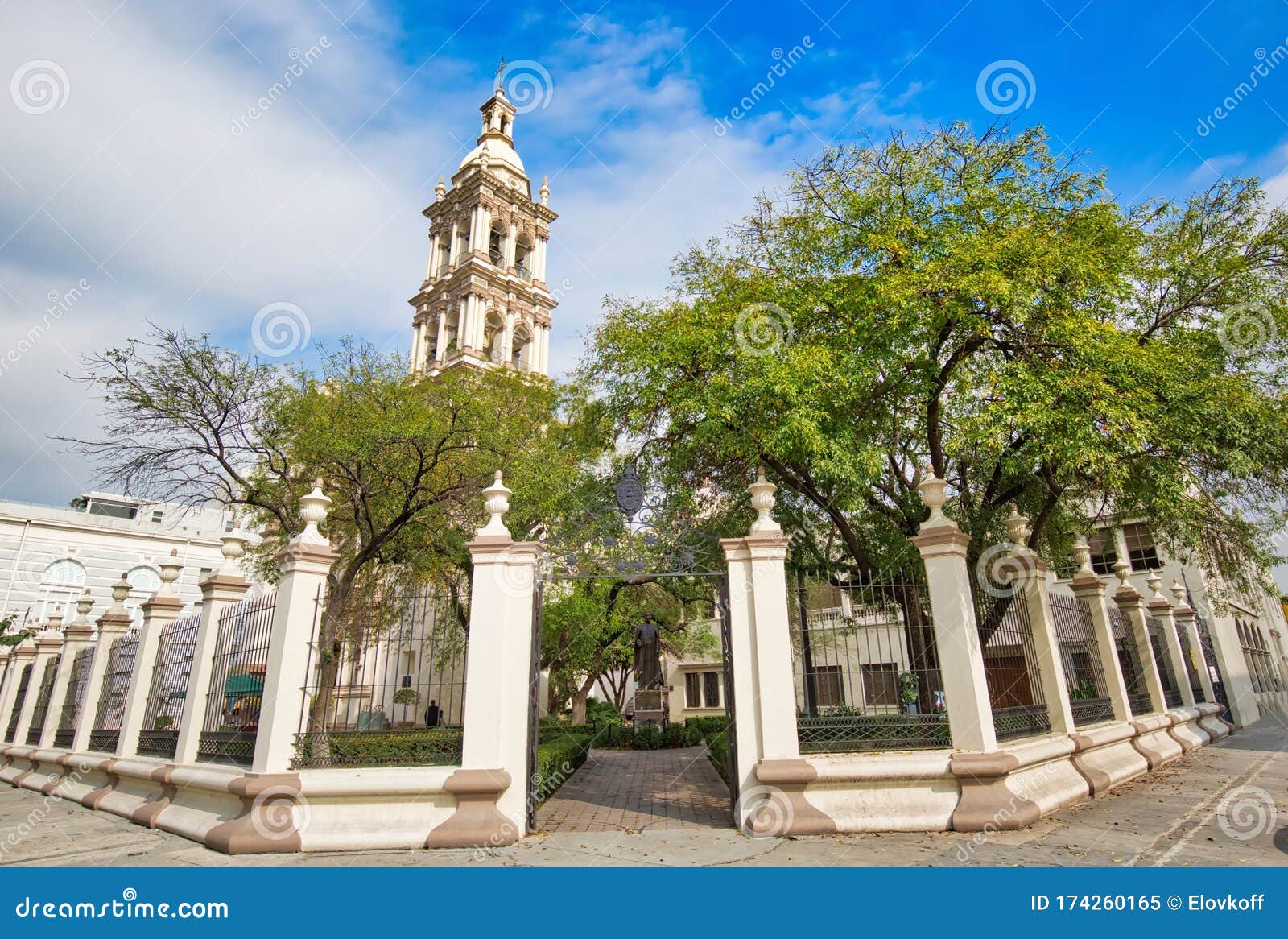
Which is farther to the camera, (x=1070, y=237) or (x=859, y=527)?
(x=859, y=527)

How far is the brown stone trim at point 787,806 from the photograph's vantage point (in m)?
6.96

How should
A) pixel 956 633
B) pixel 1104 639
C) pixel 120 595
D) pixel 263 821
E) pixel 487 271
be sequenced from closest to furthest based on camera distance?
1. pixel 263 821
2. pixel 956 633
3. pixel 1104 639
4. pixel 120 595
5. pixel 487 271

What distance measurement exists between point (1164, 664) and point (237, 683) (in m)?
18.3

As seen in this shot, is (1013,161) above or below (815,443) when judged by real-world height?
above

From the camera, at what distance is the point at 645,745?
68.1 ft

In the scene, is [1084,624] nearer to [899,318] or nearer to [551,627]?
[899,318]

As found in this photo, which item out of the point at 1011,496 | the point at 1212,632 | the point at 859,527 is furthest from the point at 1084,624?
the point at 1212,632

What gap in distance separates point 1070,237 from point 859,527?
18.8ft

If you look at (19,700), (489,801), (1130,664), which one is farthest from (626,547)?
(19,700)

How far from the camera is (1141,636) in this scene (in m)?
14.1

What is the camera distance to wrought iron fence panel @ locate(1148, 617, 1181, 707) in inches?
597

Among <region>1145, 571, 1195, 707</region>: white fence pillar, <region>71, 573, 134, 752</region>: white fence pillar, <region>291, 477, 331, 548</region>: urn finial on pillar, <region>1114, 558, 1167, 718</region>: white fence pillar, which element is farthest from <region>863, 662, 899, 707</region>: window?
<region>71, 573, 134, 752</region>: white fence pillar

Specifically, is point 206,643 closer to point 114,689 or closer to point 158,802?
point 158,802

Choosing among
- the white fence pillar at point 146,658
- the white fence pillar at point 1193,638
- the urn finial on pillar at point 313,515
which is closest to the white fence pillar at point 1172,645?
the white fence pillar at point 1193,638
